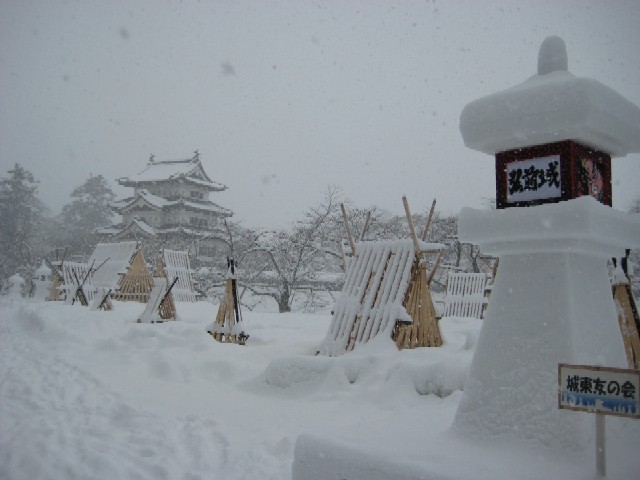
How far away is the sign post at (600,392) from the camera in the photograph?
187cm

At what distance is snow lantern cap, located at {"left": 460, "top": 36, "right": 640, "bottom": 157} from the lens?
2400 millimetres

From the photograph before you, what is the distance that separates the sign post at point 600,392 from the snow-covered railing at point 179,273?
18300mm

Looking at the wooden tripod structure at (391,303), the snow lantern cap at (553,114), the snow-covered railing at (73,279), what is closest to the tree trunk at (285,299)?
the snow-covered railing at (73,279)

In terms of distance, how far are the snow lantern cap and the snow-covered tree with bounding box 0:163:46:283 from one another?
36908 millimetres

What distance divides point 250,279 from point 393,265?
786 inches

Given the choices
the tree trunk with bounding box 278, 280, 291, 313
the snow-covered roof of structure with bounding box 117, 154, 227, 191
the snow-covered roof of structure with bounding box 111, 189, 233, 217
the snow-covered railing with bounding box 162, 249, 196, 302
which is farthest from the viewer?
the snow-covered roof of structure with bounding box 117, 154, 227, 191

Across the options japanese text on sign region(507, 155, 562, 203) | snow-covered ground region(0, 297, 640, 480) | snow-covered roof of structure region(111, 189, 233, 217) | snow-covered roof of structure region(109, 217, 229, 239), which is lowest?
snow-covered ground region(0, 297, 640, 480)

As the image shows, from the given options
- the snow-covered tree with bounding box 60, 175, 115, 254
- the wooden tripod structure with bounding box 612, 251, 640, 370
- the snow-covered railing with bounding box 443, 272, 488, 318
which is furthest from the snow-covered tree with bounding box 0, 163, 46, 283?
the wooden tripod structure with bounding box 612, 251, 640, 370

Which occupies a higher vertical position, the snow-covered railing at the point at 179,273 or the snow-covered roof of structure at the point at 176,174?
the snow-covered roof of structure at the point at 176,174

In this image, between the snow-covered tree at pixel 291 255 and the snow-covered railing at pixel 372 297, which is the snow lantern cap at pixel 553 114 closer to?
the snow-covered railing at pixel 372 297

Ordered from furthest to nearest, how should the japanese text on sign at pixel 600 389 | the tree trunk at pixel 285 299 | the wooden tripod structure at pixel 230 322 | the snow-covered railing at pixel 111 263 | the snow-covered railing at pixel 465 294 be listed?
the tree trunk at pixel 285 299 → the snow-covered railing at pixel 111 263 → the snow-covered railing at pixel 465 294 → the wooden tripod structure at pixel 230 322 → the japanese text on sign at pixel 600 389

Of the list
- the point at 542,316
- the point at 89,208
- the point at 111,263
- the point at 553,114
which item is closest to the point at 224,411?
the point at 542,316

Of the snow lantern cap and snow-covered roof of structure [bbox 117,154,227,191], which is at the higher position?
snow-covered roof of structure [bbox 117,154,227,191]

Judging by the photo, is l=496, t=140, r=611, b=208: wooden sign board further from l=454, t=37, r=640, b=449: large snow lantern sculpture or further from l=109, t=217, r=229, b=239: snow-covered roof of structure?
l=109, t=217, r=229, b=239: snow-covered roof of structure
